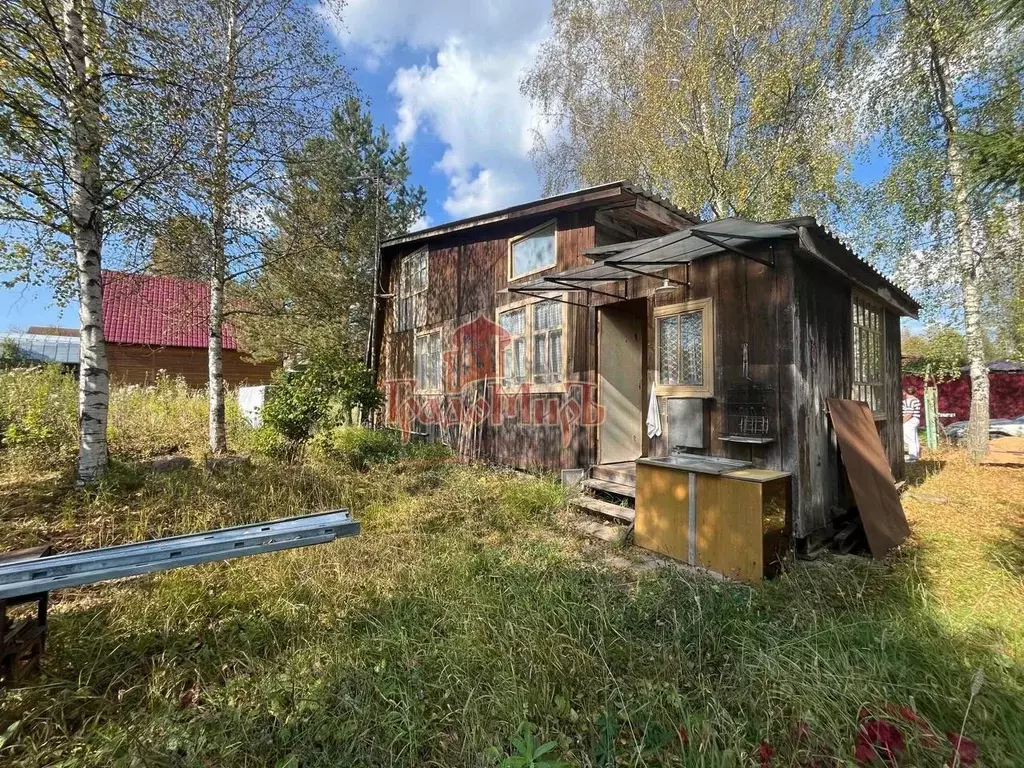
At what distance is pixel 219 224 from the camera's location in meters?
5.67

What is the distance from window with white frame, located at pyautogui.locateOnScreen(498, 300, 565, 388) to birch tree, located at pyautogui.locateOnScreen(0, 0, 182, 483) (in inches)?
189

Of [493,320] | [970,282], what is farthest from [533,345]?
[970,282]

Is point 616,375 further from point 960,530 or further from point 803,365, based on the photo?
point 960,530

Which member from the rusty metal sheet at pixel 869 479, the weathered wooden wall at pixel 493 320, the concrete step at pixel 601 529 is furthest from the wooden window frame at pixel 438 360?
the rusty metal sheet at pixel 869 479

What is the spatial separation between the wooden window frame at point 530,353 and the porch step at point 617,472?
4.27 feet

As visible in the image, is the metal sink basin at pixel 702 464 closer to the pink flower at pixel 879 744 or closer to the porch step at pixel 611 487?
the porch step at pixel 611 487

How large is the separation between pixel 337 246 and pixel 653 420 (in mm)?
6570

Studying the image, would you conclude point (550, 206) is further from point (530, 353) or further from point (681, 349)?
point (681, 349)

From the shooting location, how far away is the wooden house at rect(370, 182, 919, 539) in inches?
163

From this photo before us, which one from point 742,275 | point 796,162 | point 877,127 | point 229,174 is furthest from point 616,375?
point 877,127

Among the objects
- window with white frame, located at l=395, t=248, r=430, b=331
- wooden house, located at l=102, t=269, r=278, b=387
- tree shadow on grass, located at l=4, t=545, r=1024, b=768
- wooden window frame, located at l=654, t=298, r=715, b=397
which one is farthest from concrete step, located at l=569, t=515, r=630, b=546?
wooden house, located at l=102, t=269, r=278, b=387

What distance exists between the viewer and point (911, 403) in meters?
11.1

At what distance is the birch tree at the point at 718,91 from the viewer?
33.4 feet

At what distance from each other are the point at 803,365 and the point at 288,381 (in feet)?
26.0
